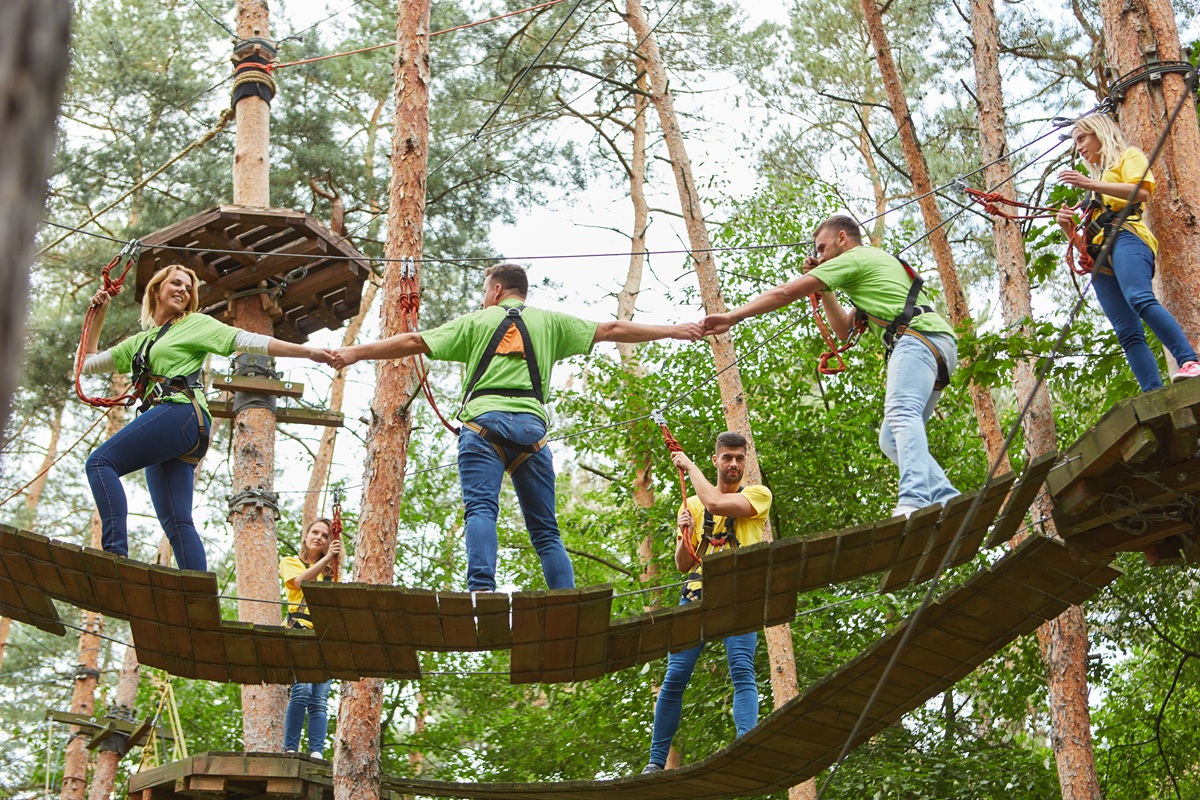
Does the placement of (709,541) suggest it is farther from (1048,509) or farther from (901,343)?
(1048,509)

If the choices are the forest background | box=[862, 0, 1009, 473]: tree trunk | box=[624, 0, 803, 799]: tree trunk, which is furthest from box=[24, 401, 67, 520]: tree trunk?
box=[862, 0, 1009, 473]: tree trunk

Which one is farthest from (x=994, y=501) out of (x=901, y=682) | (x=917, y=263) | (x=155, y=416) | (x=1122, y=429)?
(x=917, y=263)

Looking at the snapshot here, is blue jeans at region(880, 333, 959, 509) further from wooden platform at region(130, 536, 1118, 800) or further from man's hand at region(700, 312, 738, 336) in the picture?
man's hand at region(700, 312, 738, 336)

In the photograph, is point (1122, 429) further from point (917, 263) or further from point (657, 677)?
point (917, 263)

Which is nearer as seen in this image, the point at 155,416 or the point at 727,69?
the point at 155,416

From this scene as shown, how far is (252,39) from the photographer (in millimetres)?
10164

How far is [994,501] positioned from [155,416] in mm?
3697

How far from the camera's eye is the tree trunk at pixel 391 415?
21.9ft

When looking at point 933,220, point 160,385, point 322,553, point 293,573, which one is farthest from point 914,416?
point 933,220

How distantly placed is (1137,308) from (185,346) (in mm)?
4187

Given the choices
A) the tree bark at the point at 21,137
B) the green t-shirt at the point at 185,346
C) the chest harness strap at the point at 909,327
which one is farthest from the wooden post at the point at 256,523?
the tree bark at the point at 21,137

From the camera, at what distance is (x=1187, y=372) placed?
4.97 meters

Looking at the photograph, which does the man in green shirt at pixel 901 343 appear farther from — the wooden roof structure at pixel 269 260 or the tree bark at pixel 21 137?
the tree bark at pixel 21 137

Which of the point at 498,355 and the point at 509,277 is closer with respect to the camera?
the point at 498,355
